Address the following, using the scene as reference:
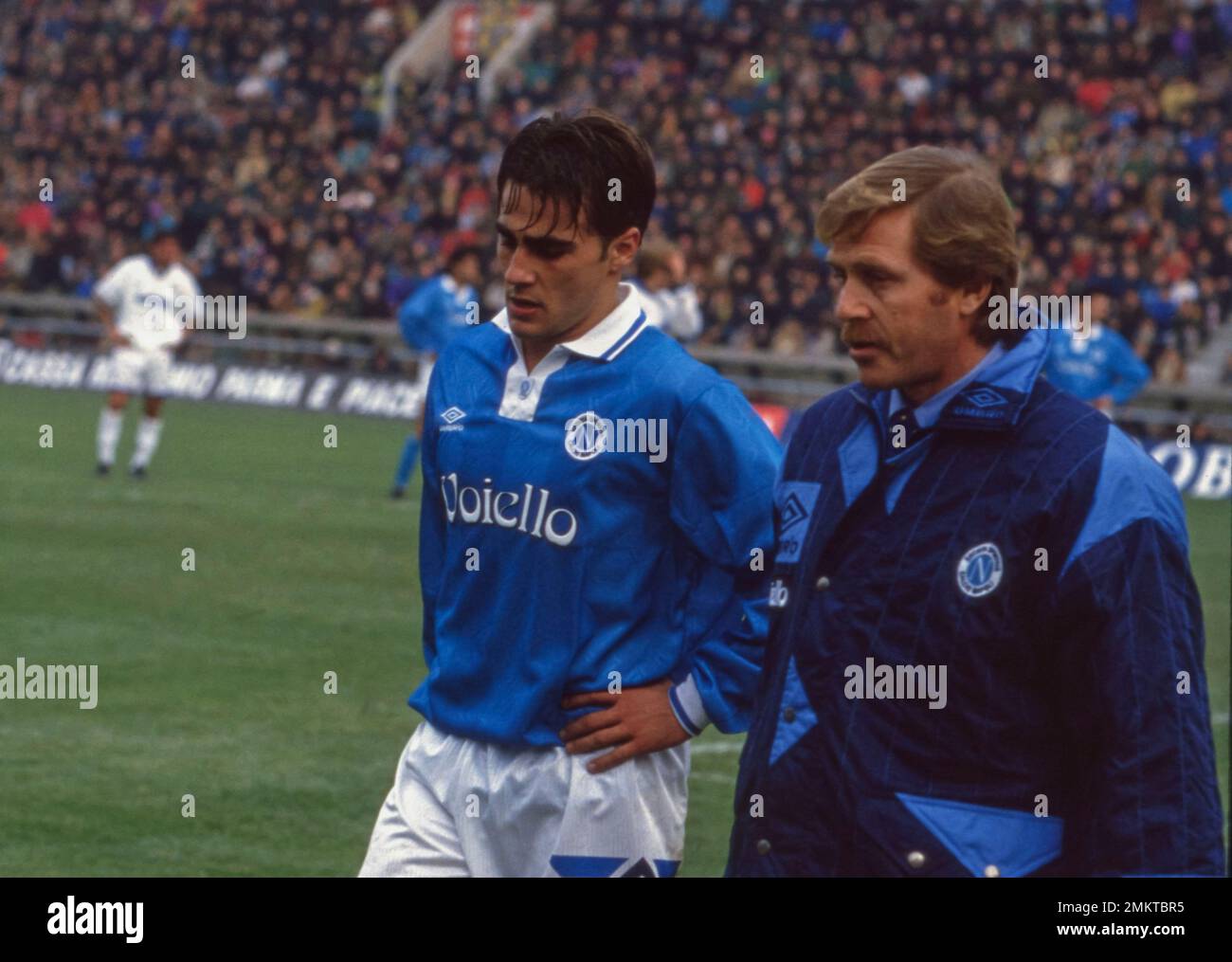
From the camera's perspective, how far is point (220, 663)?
10219 mm

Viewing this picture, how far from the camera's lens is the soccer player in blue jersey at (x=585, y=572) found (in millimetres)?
3719

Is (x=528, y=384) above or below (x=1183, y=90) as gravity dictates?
below

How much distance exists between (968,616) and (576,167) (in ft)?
3.98

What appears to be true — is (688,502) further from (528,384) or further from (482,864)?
(482,864)

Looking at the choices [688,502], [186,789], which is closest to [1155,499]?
[688,502]

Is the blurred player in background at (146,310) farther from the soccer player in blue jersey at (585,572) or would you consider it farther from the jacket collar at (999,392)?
the jacket collar at (999,392)

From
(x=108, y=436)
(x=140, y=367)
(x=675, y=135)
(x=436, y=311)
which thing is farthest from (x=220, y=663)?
(x=675, y=135)

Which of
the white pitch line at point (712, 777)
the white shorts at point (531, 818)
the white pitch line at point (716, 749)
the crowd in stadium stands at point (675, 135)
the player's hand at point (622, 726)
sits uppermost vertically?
the crowd in stadium stands at point (675, 135)

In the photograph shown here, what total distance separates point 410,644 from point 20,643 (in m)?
1.98

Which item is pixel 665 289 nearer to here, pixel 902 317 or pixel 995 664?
pixel 902 317

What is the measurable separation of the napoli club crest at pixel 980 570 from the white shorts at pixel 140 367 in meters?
17.4

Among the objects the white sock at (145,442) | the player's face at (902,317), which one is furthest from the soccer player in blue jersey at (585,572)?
the white sock at (145,442)

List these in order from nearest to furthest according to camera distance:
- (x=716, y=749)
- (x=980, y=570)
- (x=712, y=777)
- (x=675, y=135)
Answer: (x=980, y=570)
(x=712, y=777)
(x=716, y=749)
(x=675, y=135)
